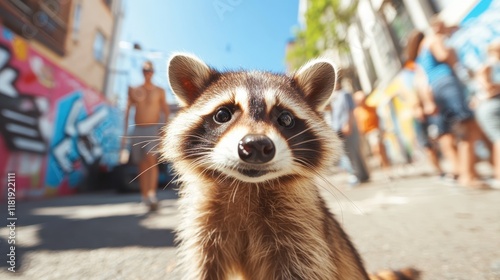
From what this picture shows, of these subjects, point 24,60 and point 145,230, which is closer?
point 145,230

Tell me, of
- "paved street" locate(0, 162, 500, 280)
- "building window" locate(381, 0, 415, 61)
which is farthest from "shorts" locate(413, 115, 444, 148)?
"building window" locate(381, 0, 415, 61)

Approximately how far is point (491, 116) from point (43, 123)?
33.0ft

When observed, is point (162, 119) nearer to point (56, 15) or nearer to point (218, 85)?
point (218, 85)

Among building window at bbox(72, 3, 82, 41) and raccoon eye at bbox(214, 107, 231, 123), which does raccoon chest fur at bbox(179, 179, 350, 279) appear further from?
building window at bbox(72, 3, 82, 41)

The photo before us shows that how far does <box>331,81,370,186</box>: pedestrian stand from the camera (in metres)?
6.11

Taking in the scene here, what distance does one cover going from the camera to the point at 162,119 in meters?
4.84

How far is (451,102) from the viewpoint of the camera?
13.3 ft

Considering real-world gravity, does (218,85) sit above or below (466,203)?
above

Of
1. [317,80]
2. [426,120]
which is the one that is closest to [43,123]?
[317,80]

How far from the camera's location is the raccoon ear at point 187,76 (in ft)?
Answer: 6.04

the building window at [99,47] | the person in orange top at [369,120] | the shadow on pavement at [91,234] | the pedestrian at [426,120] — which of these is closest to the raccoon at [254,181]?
the shadow on pavement at [91,234]

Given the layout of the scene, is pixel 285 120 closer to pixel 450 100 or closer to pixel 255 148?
pixel 255 148

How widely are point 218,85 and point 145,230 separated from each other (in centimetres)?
246

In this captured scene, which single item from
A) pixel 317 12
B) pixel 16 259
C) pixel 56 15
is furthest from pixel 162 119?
pixel 317 12
